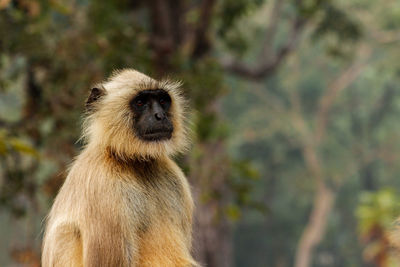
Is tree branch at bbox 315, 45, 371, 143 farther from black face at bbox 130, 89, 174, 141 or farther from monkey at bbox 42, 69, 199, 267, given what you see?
black face at bbox 130, 89, 174, 141

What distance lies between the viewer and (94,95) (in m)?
4.53

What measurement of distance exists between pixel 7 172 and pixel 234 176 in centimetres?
380

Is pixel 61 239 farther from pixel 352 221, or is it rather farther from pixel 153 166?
pixel 352 221

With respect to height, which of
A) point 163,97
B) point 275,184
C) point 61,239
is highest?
point 163,97

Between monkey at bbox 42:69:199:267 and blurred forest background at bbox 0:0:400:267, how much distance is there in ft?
2.85

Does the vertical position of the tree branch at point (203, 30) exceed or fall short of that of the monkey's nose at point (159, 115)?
it exceeds it

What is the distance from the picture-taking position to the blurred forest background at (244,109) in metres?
10.3

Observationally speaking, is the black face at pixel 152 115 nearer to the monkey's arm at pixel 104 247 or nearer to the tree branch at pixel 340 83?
the monkey's arm at pixel 104 247

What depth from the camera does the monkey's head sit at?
432cm

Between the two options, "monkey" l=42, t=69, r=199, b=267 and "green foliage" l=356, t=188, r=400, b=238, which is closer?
"monkey" l=42, t=69, r=199, b=267

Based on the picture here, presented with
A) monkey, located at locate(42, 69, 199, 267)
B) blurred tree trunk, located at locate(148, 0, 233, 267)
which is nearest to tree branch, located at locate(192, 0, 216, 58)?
blurred tree trunk, located at locate(148, 0, 233, 267)

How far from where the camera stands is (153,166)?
443 centimetres

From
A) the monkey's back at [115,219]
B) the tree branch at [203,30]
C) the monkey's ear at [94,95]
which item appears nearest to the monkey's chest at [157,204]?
the monkey's back at [115,219]

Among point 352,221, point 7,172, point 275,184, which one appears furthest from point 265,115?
point 7,172
